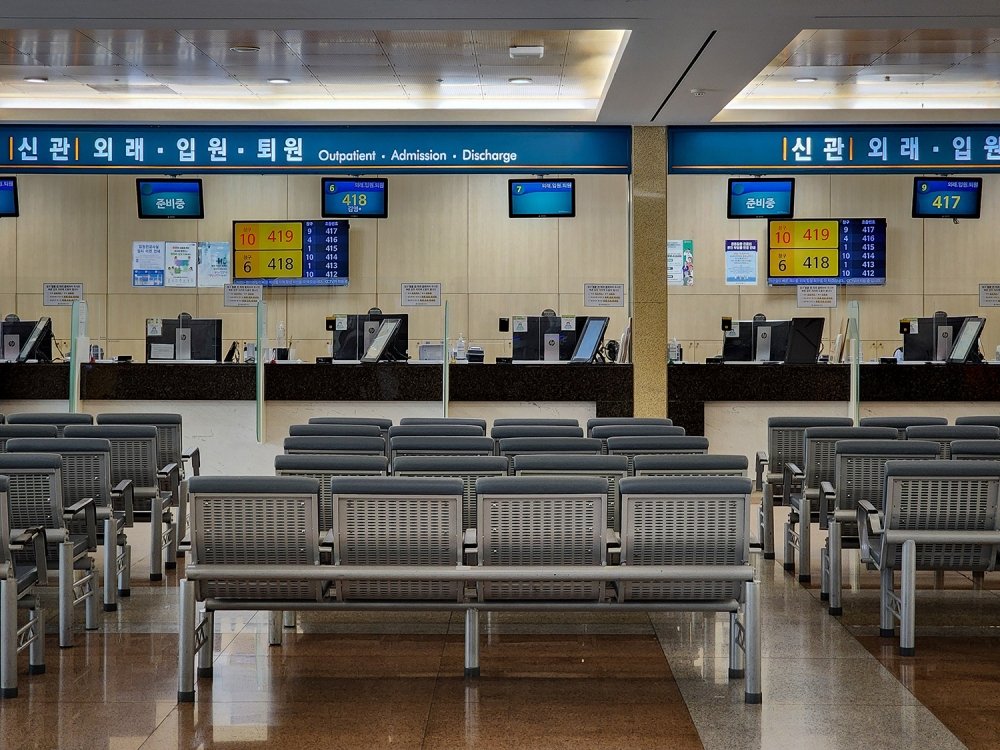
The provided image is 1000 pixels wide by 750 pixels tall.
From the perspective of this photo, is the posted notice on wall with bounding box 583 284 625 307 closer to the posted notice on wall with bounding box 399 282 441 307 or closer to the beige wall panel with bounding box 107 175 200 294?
the posted notice on wall with bounding box 399 282 441 307

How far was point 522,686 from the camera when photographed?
4.17 metres

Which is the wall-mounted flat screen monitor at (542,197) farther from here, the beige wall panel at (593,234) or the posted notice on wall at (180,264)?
the posted notice on wall at (180,264)

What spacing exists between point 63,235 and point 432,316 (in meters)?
4.73

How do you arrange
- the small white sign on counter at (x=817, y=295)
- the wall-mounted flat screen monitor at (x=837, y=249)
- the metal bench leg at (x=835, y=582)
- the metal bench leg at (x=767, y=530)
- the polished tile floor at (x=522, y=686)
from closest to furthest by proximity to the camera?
1. the polished tile floor at (x=522, y=686)
2. the metal bench leg at (x=835, y=582)
3. the metal bench leg at (x=767, y=530)
4. the wall-mounted flat screen monitor at (x=837, y=249)
5. the small white sign on counter at (x=817, y=295)

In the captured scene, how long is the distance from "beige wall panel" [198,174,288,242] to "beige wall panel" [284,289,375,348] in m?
1.08

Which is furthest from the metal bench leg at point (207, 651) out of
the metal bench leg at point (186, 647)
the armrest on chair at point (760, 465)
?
the armrest on chair at point (760, 465)

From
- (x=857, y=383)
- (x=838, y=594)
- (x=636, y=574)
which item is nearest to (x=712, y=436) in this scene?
(x=857, y=383)

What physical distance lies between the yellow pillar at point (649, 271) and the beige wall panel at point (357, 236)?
13.9ft

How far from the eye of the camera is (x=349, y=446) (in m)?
5.80

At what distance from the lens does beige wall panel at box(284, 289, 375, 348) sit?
1373 cm

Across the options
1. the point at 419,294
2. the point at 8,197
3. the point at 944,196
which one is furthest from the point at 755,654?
the point at 8,197

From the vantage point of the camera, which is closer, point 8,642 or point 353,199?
point 8,642

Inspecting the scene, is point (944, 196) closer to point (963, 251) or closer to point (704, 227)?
point (963, 251)

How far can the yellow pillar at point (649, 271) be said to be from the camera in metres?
10.5
